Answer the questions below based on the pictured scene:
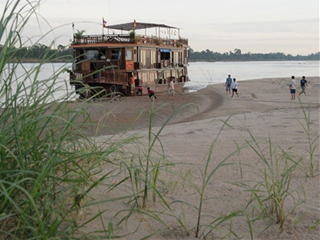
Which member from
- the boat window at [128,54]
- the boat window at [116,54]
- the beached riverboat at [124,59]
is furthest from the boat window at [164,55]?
the boat window at [116,54]

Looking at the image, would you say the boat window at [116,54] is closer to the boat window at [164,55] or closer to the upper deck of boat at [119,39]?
the upper deck of boat at [119,39]

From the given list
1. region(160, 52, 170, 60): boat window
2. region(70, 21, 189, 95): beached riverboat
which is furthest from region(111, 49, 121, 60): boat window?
region(160, 52, 170, 60): boat window

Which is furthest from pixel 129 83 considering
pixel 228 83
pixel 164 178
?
pixel 164 178

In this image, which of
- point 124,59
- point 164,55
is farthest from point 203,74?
point 164,55

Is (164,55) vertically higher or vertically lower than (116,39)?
lower

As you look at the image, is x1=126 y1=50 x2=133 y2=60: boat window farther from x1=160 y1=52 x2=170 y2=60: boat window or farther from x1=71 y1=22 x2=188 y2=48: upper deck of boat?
x1=160 y1=52 x2=170 y2=60: boat window

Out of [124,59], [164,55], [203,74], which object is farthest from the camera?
[164,55]

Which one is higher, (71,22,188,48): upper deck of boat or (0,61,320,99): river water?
(71,22,188,48): upper deck of boat

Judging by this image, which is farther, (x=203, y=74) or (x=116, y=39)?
(x=116, y=39)

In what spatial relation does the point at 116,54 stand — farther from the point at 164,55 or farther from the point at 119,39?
the point at 164,55

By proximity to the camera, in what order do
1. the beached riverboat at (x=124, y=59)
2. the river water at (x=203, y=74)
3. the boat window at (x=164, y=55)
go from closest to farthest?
the river water at (x=203, y=74) → the beached riverboat at (x=124, y=59) → the boat window at (x=164, y=55)

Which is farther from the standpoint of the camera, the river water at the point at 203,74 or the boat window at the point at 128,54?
the boat window at the point at 128,54

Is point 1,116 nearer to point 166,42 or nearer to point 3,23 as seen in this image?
point 3,23

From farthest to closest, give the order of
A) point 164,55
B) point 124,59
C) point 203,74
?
point 164,55 → point 124,59 → point 203,74
